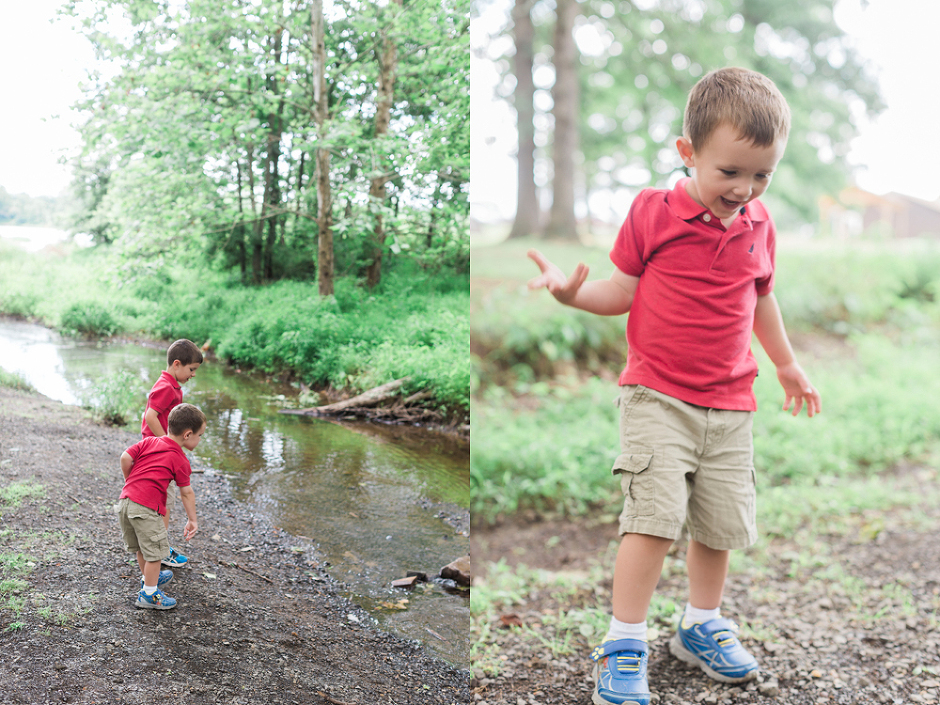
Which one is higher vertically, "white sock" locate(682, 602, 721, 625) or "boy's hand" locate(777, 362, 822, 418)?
"boy's hand" locate(777, 362, 822, 418)

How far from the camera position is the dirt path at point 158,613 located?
1.72 meters

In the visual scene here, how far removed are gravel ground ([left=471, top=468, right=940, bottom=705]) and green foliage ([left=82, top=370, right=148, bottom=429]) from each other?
126 cm

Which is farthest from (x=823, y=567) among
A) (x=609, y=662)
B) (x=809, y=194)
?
(x=809, y=194)

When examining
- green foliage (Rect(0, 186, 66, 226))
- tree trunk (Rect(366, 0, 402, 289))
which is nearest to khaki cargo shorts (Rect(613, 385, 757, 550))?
tree trunk (Rect(366, 0, 402, 289))

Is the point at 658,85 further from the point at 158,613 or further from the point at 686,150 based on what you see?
the point at 158,613

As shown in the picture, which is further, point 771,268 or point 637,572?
point 771,268

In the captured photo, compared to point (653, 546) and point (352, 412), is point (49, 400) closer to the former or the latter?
point (352, 412)

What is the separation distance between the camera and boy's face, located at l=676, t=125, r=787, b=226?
171cm

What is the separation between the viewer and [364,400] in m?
2.28

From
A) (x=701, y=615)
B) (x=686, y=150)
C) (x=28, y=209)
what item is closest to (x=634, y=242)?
(x=686, y=150)

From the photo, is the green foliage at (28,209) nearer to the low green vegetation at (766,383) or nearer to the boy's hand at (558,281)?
the boy's hand at (558,281)

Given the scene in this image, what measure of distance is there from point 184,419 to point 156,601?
0.48 meters

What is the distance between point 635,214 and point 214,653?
1.60 metres

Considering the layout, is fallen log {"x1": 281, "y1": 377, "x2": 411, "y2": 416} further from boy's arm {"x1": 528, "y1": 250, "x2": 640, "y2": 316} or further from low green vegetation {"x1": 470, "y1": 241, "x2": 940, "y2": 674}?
low green vegetation {"x1": 470, "y1": 241, "x2": 940, "y2": 674}
